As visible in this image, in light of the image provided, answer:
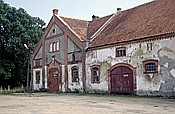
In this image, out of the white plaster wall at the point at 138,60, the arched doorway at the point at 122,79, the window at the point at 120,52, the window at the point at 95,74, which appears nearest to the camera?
the white plaster wall at the point at 138,60

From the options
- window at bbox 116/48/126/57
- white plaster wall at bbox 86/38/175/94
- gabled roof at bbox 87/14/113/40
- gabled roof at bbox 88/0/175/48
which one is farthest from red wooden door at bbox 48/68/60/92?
window at bbox 116/48/126/57

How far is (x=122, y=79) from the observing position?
25125mm

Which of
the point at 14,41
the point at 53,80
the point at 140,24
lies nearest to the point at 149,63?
the point at 140,24

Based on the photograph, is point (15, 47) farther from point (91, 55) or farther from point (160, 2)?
point (160, 2)

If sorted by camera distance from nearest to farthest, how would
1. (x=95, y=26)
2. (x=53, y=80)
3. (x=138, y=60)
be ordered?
1. (x=138, y=60)
2. (x=95, y=26)
3. (x=53, y=80)

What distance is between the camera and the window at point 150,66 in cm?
2201

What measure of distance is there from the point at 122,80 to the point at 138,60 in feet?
8.84

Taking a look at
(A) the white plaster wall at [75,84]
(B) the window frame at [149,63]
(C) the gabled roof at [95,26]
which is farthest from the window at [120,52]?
(A) the white plaster wall at [75,84]

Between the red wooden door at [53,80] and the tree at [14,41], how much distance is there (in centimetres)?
1015

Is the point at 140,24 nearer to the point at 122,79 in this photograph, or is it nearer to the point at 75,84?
the point at 122,79

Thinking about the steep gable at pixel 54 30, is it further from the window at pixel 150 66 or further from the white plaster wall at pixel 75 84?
the window at pixel 150 66

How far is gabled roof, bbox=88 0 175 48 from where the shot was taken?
74.0 ft

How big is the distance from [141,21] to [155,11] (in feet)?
5.00

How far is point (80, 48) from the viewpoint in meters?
29.5
